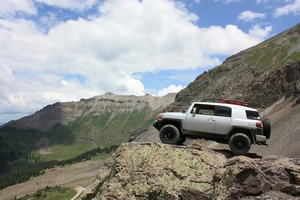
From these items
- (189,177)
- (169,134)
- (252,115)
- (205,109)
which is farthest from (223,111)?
(189,177)

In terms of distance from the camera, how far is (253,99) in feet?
243

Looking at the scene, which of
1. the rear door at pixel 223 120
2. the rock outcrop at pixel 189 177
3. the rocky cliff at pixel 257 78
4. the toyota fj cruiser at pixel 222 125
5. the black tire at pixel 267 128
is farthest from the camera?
the rocky cliff at pixel 257 78

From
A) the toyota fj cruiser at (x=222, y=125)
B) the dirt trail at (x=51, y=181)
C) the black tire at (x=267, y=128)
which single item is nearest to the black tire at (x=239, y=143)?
the toyota fj cruiser at (x=222, y=125)

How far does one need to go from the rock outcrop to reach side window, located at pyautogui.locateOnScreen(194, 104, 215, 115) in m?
3.14

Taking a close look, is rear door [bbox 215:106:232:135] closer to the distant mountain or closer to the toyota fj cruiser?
the toyota fj cruiser

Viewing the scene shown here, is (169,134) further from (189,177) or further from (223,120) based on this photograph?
(189,177)

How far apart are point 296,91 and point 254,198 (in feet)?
182

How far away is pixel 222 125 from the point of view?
13734 millimetres

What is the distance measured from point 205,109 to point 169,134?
2.44 m

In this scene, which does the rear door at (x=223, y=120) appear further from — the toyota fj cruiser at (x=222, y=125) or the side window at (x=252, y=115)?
the side window at (x=252, y=115)

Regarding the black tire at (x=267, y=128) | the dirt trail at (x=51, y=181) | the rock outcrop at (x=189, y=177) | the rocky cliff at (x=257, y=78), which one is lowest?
the dirt trail at (x=51, y=181)

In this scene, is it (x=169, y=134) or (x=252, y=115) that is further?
(x=169, y=134)

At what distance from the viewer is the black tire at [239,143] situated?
13.3 m

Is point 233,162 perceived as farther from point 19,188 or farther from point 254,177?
point 19,188
